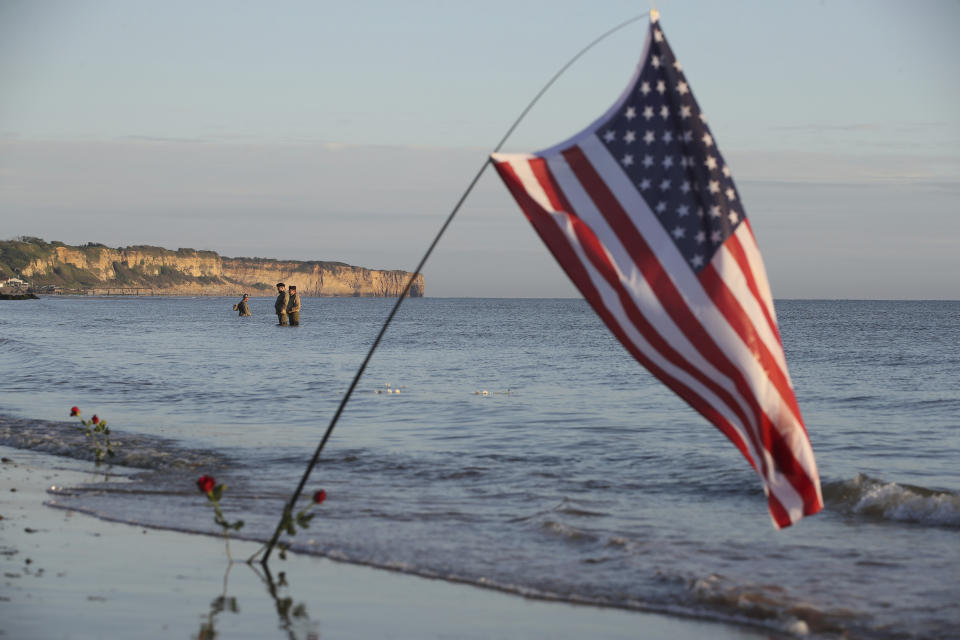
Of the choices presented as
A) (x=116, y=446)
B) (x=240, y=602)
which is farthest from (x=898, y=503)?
(x=116, y=446)

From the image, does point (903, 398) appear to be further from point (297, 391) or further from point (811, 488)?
point (811, 488)

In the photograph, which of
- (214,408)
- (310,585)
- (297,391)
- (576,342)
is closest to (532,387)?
(297,391)

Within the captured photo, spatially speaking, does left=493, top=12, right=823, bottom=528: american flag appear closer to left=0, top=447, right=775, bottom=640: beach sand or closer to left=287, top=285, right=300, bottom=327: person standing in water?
left=0, top=447, right=775, bottom=640: beach sand

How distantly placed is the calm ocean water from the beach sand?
389mm

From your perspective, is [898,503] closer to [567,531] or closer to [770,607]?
[567,531]

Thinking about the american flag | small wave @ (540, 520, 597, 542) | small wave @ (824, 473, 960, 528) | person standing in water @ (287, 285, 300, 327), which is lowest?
small wave @ (540, 520, 597, 542)

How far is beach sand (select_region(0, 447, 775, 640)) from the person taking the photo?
5.80 metres

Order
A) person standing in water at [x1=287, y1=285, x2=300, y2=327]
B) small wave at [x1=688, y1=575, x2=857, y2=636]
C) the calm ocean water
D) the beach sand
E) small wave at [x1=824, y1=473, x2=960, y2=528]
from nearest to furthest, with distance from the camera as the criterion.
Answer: the beach sand
small wave at [x1=688, y1=575, x2=857, y2=636]
the calm ocean water
small wave at [x1=824, y1=473, x2=960, y2=528]
person standing in water at [x1=287, y1=285, x2=300, y2=327]

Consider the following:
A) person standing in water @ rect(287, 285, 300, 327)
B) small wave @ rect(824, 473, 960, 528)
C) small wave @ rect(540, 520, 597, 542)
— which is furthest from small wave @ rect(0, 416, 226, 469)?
person standing in water @ rect(287, 285, 300, 327)

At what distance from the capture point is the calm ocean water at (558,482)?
24.0 feet

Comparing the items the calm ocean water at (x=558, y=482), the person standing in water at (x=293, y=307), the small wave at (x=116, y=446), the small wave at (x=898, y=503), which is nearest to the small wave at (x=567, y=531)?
the calm ocean water at (x=558, y=482)

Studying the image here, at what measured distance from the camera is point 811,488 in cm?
564

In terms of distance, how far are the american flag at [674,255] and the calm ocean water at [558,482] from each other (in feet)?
5.22

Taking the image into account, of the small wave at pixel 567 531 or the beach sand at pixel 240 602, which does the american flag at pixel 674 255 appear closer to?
the beach sand at pixel 240 602
